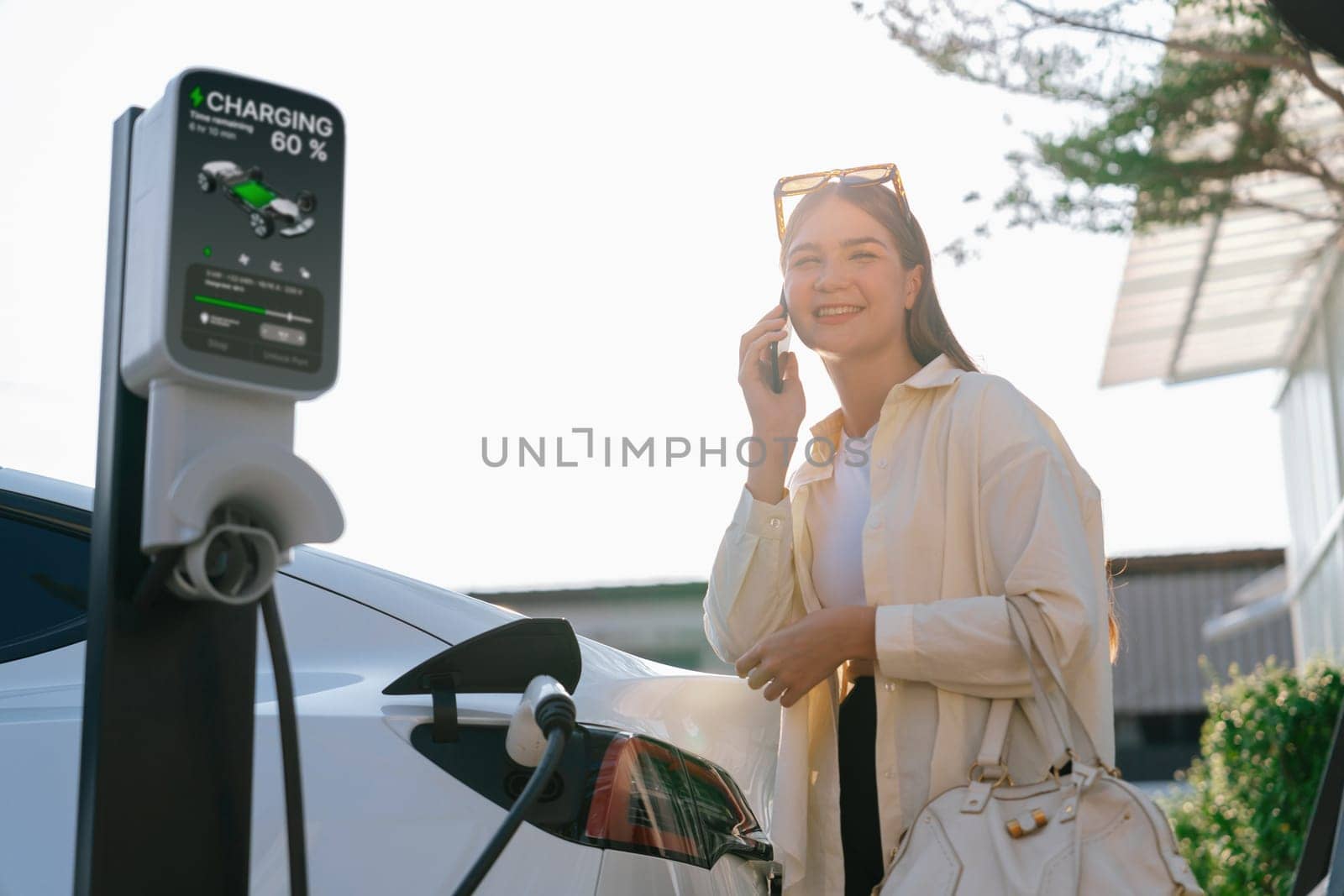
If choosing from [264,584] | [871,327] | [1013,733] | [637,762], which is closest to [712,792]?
[637,762]

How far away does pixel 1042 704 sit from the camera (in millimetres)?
1895

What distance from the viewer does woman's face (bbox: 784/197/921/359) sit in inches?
91.4

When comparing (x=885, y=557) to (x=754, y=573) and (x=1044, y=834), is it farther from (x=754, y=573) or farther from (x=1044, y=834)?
(x=1044, y=834)

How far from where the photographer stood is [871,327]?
2.32 m

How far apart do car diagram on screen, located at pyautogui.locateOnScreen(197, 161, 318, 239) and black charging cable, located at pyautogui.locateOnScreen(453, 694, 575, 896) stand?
1.72 feet

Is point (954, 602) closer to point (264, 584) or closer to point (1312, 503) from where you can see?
point (264, 584)

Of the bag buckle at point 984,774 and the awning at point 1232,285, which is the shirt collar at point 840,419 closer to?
the bag buckle at point 984,774

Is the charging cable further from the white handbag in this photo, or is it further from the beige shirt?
the beige shirt

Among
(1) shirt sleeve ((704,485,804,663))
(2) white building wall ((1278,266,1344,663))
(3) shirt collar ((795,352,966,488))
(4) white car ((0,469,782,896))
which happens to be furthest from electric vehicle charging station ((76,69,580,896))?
(2) white building wall ((1278,266,1344,663))

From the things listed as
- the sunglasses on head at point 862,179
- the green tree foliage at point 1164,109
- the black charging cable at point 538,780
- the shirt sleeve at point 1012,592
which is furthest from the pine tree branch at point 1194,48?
the black charging cable at point 538,780

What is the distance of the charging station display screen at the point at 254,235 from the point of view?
106cm

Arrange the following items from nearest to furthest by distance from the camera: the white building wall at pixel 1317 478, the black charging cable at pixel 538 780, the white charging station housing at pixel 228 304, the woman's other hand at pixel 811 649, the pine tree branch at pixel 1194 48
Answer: the white charging station housing at pixel 228 304, the black charging cable at pixel 538 780, the woman's other hand at pixel 811 649, the pine tree branch at pixel 1194 48, the white building wall at pixel 1317 478

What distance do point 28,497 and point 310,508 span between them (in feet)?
4.83

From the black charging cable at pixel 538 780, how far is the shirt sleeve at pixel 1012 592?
709 millimetres
